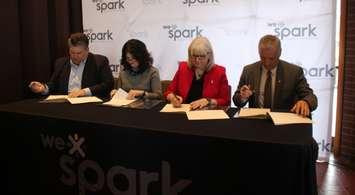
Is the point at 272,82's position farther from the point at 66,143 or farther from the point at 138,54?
the point at 66,143

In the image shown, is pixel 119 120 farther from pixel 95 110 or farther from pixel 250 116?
pixel 250 116

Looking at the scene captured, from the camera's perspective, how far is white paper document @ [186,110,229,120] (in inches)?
76.3

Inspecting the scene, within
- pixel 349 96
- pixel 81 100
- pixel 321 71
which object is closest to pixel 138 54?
pixel 81 100

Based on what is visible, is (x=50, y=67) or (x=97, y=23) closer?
(x=50, y=67)

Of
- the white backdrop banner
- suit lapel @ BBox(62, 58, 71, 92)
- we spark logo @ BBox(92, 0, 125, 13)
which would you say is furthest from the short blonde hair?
we spark logo @ BBox(92, 0, 125, 13)

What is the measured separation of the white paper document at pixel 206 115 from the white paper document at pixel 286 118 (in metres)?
0.25

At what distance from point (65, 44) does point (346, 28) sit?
9.11 feet

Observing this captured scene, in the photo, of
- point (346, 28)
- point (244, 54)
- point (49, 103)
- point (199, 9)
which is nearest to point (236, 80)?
point (244, 54)

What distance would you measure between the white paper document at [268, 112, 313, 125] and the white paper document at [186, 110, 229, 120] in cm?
25

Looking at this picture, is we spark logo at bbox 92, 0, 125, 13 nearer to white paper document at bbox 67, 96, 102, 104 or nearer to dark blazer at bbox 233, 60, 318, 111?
white paper document at bbox 67, 96, 102, 104

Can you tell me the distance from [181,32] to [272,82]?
4.74ft

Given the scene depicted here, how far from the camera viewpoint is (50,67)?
372 centimetres

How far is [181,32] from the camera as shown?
3.63 metres

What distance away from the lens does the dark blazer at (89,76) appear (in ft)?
9.98
